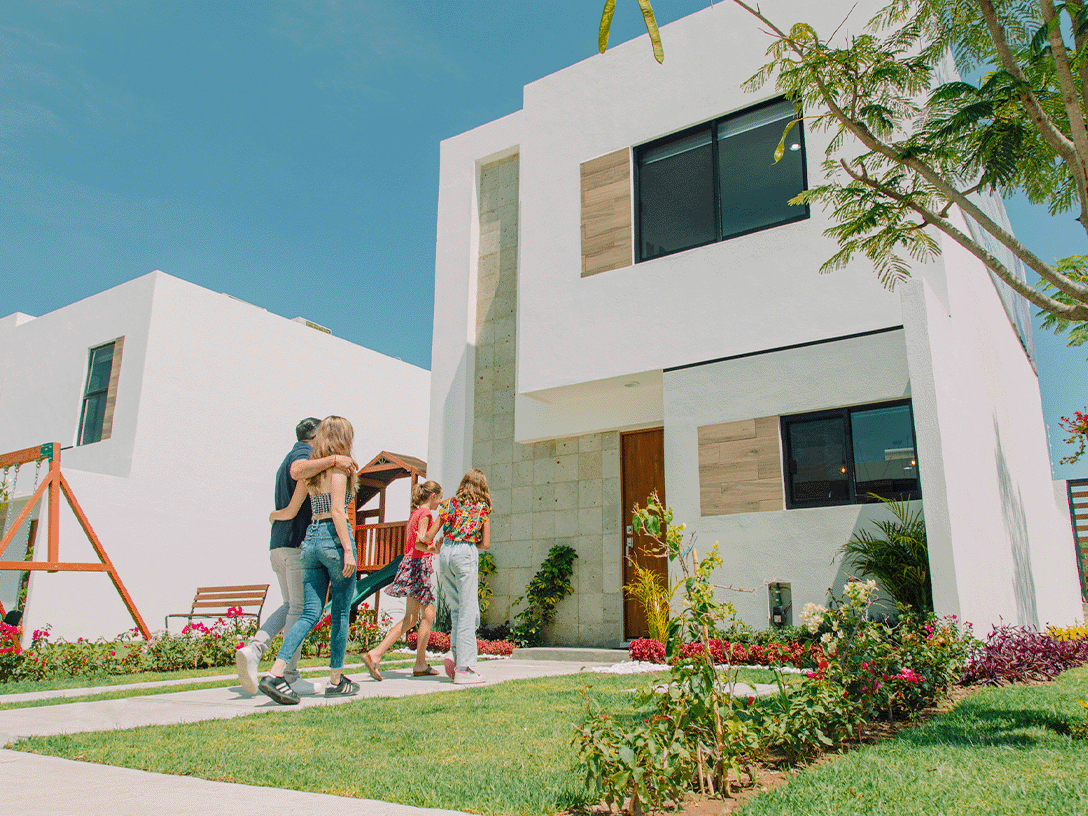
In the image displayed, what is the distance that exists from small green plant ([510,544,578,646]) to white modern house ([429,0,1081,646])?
0.20m

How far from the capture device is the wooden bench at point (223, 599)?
46.1 ft

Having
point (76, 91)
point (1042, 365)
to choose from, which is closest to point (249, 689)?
point (1042, 365)

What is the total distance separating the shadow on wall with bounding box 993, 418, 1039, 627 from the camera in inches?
345

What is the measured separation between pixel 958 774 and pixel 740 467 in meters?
5.73

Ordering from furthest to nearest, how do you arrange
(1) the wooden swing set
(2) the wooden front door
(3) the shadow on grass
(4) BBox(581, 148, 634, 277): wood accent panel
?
(4) BBox(581, 148, 634, 277): wood accent panel < (2) the wooden front door < (1) the wooden swing set < (3) the shadow on grass

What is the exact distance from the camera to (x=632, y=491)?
1075 centimetres

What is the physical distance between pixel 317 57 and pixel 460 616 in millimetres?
11462

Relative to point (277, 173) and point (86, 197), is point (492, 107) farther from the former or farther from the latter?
point (86, 197)

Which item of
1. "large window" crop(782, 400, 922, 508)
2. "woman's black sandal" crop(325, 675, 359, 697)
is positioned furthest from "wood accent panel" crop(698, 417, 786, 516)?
Answer: "woman's black sandal" crop(325, 675, 359, 697)

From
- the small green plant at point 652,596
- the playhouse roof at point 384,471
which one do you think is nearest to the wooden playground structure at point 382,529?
the playhouse roof at point 384,471

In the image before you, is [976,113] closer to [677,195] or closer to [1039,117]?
[1039,117]

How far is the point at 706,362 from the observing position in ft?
30.7

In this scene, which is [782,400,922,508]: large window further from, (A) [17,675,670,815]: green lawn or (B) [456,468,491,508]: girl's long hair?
(A) [17,675,670,815]: green lawn

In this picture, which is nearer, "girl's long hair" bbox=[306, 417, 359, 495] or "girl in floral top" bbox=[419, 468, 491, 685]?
"girl's long hair" bbox=[306, 417, 359, 495]
